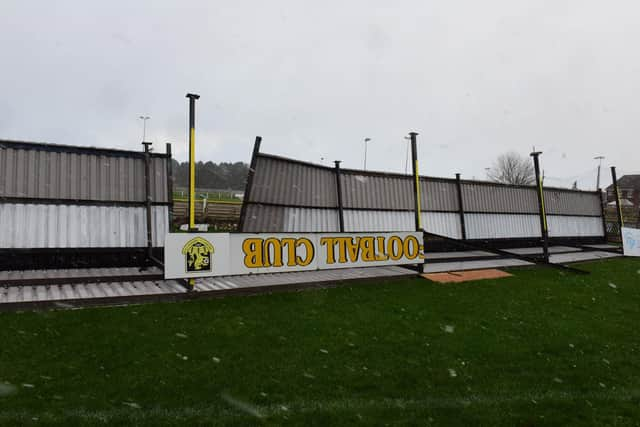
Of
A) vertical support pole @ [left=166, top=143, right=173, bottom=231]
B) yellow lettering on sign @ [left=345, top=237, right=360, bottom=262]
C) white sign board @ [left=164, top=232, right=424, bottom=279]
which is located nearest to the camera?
white sign board @ [left=164, top=232, right=424, bottom=279]

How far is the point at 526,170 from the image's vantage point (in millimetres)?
80375

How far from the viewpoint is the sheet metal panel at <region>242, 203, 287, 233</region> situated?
546 inches

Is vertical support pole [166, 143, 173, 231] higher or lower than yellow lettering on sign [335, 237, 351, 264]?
higher

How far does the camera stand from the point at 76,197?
11.5m

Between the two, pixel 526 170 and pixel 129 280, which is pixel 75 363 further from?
pixel 526 170

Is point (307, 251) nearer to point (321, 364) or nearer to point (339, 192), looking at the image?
point (321, 364)

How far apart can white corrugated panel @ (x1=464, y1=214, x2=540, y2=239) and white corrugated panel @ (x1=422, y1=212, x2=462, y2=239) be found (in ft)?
2.27

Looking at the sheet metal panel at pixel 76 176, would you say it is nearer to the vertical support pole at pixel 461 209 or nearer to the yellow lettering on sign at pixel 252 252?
the yellow lettering on sign at pixel 252 252

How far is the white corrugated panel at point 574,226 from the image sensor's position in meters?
24.4

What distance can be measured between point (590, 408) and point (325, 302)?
5588 mm

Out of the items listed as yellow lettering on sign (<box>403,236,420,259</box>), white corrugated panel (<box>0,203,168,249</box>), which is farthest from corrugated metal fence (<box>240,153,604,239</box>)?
yellow lettering on sign (<box>403,236,420,259</box>)

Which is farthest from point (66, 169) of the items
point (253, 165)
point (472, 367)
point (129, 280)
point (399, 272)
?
point (472, 367)

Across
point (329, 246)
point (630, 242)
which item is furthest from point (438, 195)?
point (630, 242)

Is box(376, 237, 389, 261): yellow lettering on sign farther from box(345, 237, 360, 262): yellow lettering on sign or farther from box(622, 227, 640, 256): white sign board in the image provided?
box(622, 227, 640, 256): white sign board
